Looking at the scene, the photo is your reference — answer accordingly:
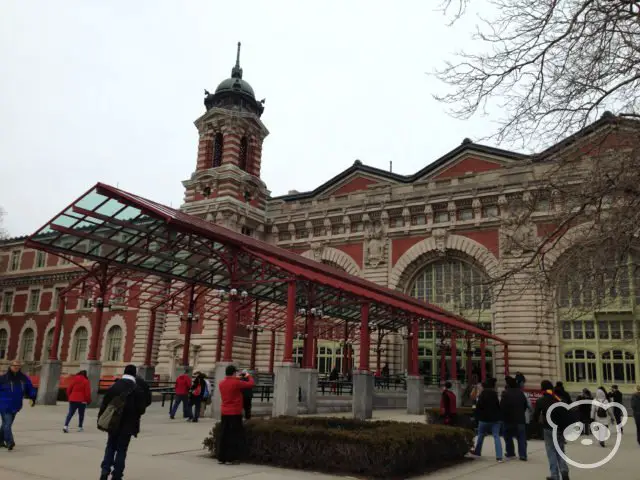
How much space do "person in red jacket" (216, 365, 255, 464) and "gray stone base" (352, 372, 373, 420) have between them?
9.93 metres

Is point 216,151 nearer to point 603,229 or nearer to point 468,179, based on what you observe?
point 468,179

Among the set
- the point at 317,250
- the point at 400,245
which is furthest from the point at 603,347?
the point at 317,250

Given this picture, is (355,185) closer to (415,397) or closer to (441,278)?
(441,278)

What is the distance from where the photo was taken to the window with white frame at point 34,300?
1975 inches

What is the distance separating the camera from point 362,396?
1989cm

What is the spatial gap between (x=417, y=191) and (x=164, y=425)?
28.4 m

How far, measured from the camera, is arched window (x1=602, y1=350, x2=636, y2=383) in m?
32.2

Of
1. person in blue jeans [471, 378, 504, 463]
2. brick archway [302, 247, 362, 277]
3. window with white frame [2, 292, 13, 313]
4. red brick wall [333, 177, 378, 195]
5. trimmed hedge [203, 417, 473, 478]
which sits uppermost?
red brick wall [333, 177, 378, 195]

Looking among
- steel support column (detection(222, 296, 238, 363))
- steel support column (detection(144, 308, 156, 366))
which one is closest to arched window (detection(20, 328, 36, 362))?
steel support column (detection(144, 308, 156, 366))

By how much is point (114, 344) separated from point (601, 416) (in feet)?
122

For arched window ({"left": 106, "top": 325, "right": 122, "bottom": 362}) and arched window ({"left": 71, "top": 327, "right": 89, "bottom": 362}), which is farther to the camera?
arched window ({"left": 71, "top": 327, "right": 89, "bottom": 362})

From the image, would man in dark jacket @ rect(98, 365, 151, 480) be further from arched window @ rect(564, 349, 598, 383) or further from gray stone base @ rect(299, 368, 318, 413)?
arched window @ rect(564, 349, 598, 383)

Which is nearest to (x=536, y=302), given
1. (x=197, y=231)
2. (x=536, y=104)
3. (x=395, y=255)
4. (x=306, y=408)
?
(x=395, y=255)

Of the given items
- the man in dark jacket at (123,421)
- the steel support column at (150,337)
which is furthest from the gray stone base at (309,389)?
the man in dark jacket at (123,421)
